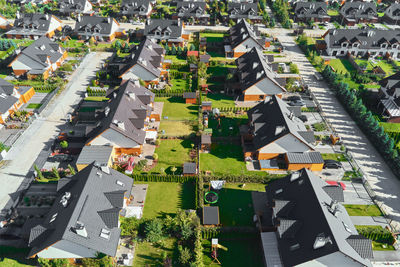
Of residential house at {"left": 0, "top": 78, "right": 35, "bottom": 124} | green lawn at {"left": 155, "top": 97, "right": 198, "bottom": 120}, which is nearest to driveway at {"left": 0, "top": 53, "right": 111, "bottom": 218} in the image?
residential house at {"left": 0, "top": 78, "right": 35, "bottom": 124}

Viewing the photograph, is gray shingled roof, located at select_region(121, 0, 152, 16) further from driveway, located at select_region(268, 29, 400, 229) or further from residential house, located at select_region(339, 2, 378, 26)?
residential house, located at select_region(339, 2, 378, 26)

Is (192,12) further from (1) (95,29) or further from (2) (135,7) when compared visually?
(1) (95,29)

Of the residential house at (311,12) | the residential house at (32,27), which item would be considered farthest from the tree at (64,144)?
the residential house at (311,12)

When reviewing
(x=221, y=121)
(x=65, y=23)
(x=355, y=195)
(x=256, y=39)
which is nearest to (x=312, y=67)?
(x=256, y=39)

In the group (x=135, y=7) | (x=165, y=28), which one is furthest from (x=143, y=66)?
(x=135, y=7)

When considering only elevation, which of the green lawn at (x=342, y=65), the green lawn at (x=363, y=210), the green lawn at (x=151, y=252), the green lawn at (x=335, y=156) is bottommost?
the green lawn at (x=151, y=252)

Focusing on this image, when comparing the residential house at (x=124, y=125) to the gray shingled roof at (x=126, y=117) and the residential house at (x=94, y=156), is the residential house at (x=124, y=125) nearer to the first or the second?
the gray shingled roof at (x=126, y=117)
